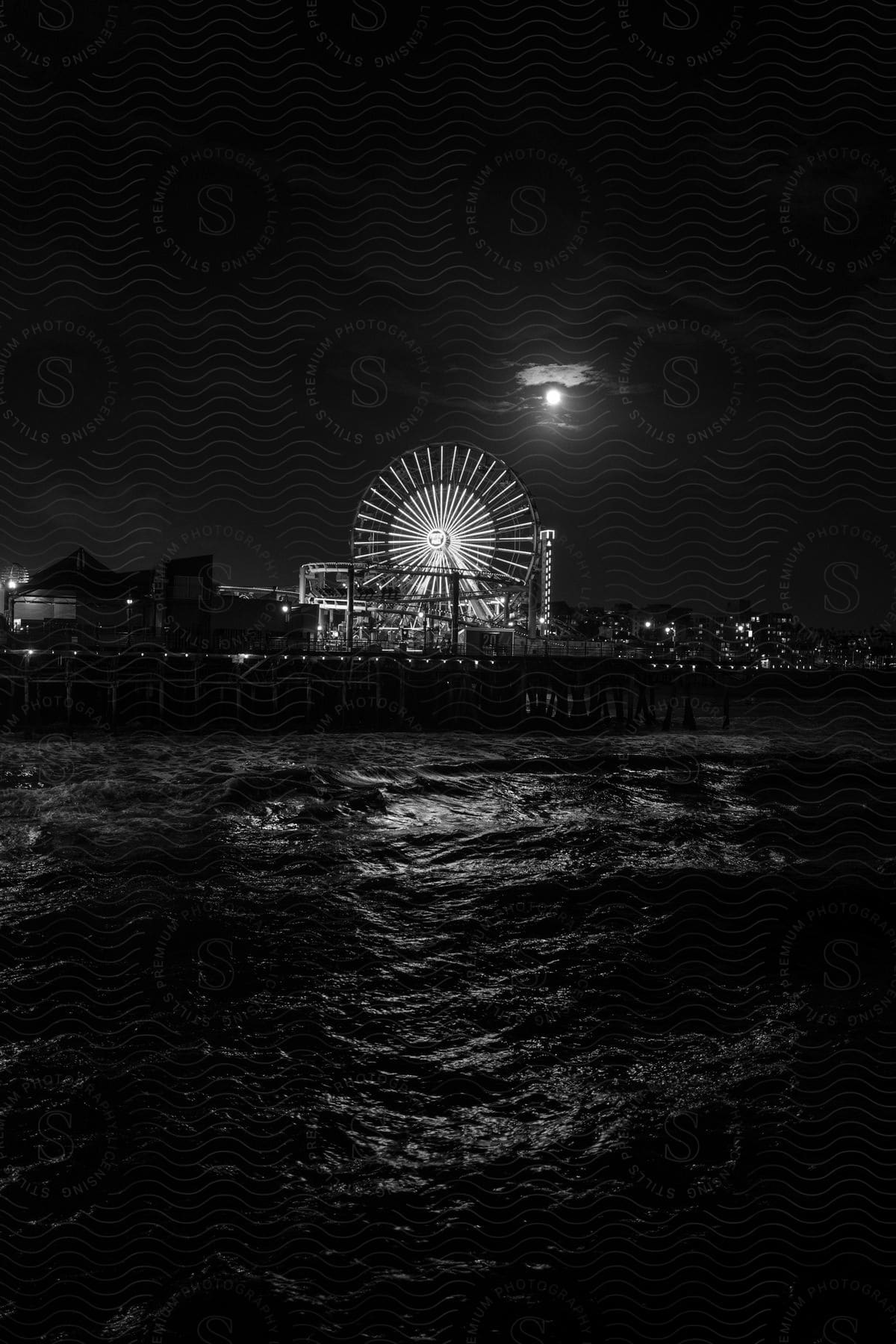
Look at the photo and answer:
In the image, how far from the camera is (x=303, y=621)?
224 feet

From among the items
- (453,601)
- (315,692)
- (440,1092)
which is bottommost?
(440,1092)

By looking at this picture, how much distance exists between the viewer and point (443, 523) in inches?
1864

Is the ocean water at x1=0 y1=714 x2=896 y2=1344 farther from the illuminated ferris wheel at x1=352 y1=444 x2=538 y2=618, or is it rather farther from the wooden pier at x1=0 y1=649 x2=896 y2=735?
the illuminated ferris wheel at x1=352 y1=444 x2=538 y2=618

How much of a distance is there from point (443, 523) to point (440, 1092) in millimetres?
43473

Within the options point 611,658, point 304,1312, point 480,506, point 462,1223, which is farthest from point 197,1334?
point 480,506

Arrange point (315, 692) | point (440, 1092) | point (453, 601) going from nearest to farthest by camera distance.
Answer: point (440, 1092)
point (315, 692)
point (453, 601)

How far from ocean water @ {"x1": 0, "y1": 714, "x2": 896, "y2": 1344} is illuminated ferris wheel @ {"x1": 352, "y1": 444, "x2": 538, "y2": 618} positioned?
3564 centimetres

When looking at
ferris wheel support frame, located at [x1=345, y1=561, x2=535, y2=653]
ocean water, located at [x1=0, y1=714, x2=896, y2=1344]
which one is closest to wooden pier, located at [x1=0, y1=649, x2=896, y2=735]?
ferris wheel support frame, located at [x1=345, y1=561, x2=535, y2=653]

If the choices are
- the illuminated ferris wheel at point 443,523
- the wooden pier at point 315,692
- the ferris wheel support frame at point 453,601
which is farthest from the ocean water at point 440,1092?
the illuminated ferris wheel at point 443,523

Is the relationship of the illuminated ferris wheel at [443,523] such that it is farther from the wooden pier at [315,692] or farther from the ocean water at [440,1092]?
the ocean water at [440,1092]

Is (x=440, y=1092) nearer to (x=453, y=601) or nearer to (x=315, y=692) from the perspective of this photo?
(x=315, y=692)

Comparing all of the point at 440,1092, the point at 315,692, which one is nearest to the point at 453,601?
the point at 315,692

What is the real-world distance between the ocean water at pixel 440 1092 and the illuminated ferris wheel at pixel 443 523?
3564 centimetres

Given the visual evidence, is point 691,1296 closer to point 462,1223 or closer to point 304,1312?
point 462,1223
